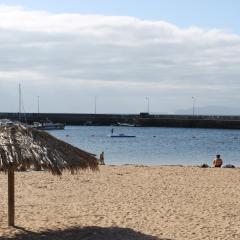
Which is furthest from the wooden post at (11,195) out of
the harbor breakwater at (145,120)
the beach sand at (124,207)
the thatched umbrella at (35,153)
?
the harbor breakwater at (145,120)

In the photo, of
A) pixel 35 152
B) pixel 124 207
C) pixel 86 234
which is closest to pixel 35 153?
pixel 35 152

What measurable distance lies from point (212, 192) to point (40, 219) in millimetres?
6164

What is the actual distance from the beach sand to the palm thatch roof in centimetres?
129

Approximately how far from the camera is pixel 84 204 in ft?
43.8

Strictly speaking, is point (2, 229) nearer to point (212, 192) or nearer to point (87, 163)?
point (87, 163)

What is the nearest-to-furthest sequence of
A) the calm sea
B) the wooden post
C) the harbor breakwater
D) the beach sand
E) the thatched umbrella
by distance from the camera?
the thatched umbrella → the wooden post → the beach sand → the calm sea → the harbor breakwater

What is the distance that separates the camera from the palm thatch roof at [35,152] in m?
8.70


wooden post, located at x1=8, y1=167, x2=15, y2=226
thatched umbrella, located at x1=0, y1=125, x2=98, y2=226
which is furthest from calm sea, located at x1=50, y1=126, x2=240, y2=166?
thatched umbrella, located at x1=0, y1=125, x2=98, y2=226

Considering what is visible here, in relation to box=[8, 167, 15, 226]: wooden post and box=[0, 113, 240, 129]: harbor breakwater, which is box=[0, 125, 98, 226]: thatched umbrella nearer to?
box=[8, 167, 15, 226]: wooden post

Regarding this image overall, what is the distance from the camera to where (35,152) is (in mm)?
8867

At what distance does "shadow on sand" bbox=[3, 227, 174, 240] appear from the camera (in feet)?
31.0

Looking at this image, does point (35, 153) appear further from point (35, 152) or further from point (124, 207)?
point (124, 207)

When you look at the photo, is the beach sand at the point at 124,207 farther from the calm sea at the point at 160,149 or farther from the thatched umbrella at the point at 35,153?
the calm sea at the point at 160,149

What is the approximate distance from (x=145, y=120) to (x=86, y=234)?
103 meters
